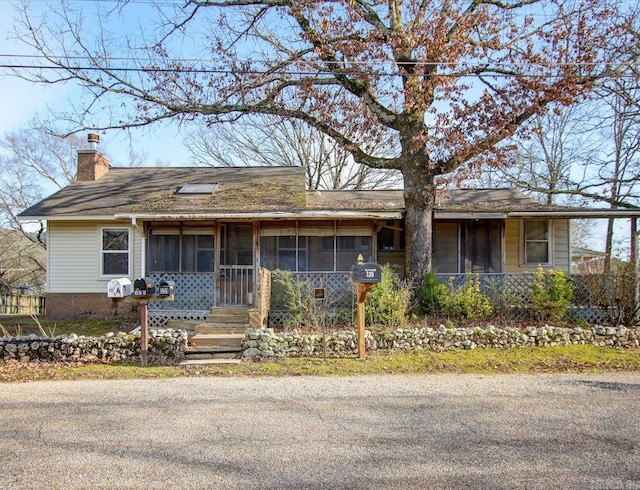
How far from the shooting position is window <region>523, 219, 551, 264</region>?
51.3 ft

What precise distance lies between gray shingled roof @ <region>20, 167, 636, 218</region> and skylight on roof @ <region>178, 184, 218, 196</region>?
225mm

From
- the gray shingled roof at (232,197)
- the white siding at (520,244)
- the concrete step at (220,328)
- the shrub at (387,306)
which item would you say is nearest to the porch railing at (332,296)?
the shrub at (387,306)

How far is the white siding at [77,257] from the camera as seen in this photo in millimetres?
14773

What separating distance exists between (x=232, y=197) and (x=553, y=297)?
9280mm

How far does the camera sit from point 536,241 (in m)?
15.7

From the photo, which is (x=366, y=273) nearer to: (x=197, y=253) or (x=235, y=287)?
(x=235, y=287)

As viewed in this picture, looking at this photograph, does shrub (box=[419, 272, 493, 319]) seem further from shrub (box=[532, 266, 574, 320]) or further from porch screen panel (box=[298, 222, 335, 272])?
porch screen panel (box=[298, 222, 335, 272])

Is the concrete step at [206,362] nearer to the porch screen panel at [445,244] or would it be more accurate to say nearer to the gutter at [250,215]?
the gutter at [250,215]

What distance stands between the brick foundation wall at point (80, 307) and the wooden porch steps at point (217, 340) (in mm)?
4679

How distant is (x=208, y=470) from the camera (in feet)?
14.1

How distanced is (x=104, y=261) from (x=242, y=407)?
10471 mm

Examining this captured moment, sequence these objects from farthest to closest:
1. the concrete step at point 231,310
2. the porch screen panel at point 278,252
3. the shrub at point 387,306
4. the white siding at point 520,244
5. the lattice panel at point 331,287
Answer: the white siding at point 520,244, the porch screen panel at point 278,252, the lattice panel at point 331,287, the concrete step at point 231,310, the shrub at point 387,306

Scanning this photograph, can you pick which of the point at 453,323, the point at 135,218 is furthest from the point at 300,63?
the point at 453,323

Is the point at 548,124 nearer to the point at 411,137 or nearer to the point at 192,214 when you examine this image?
the point at 411,137
